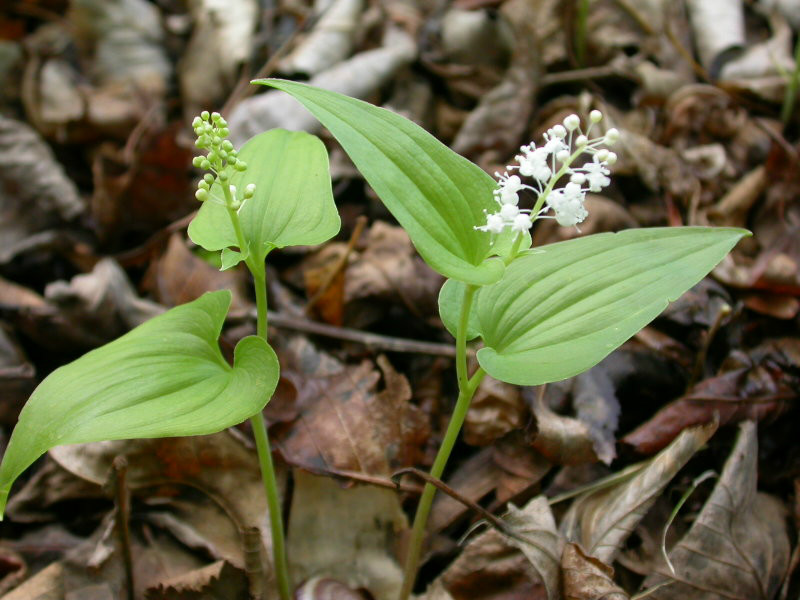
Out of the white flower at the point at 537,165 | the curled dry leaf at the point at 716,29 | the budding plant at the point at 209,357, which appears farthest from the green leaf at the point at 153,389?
the curled dry leaf at the point at 716,29

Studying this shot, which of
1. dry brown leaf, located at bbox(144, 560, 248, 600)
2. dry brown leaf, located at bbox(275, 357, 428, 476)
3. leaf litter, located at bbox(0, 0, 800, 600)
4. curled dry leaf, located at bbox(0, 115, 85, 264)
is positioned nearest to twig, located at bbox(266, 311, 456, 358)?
leaf litter, located at bbox(0, 0, 800, 600)

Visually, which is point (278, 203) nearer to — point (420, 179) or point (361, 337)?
point (420, 179)

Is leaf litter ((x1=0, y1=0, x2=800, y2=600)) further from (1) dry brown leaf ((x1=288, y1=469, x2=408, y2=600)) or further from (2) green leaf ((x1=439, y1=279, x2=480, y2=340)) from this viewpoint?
(2) green leaf ((x1=439, y1=279, x2=480, y2=340))

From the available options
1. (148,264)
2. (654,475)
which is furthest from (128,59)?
(654,475)

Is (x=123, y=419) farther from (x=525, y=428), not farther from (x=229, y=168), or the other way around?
(x=525, y=428)

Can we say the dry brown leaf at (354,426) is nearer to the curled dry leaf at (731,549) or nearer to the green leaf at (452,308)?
the green leaf at (452,308)

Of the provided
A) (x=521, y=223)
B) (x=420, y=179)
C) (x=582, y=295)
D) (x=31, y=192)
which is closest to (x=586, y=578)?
(x=582, y=295)
